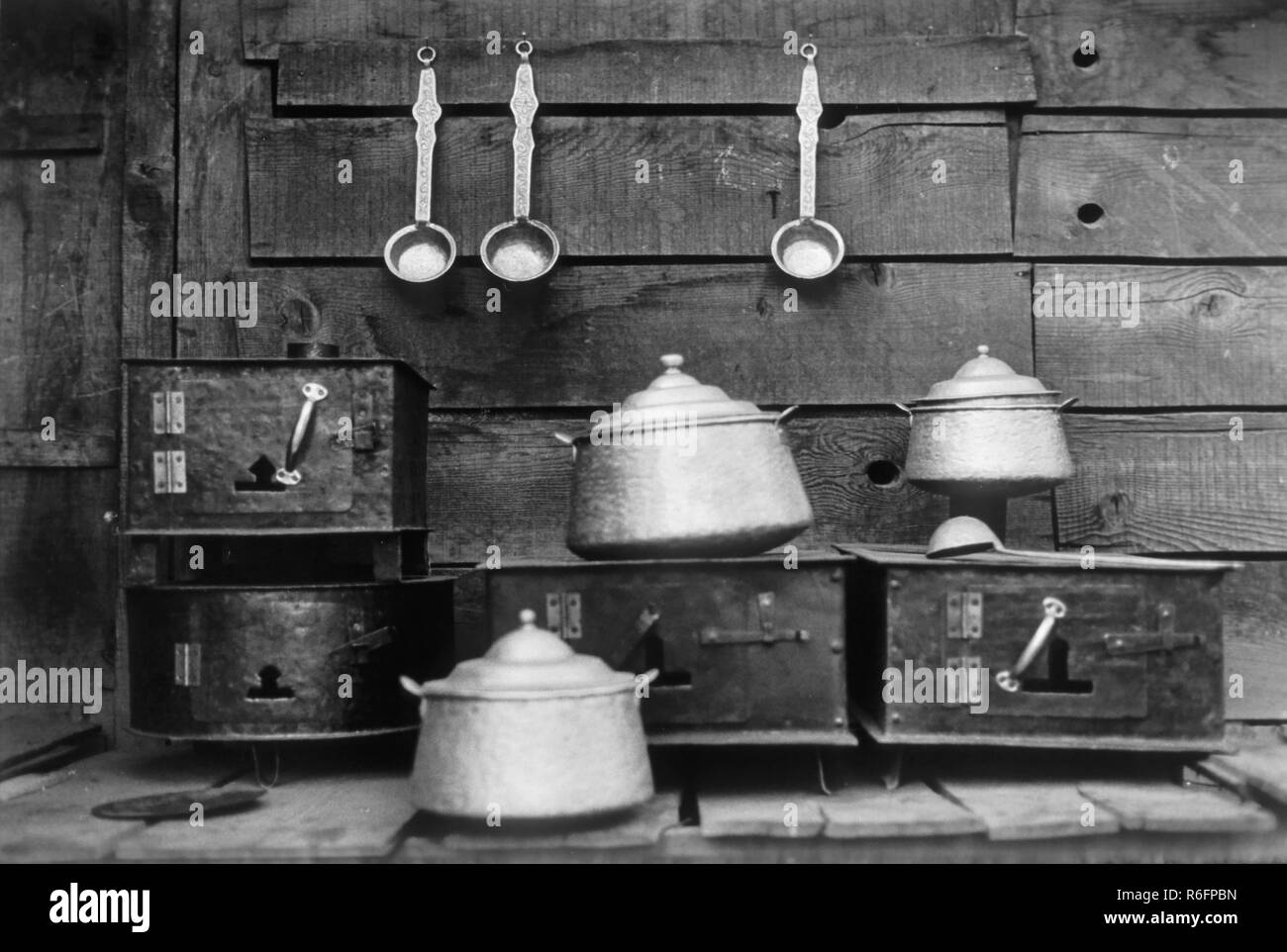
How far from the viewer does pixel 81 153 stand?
338cm

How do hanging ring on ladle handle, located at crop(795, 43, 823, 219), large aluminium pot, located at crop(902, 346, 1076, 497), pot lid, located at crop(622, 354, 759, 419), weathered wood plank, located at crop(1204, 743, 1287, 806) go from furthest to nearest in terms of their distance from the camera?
hanging ring on ladle handle, located at crop(795, 43, 823, 219)
large aluminium pot, located at crop(902, 346, 1076, 497)
pot lid, located at crop(622, 354, 759, 419)
weathered wood plank, located at crop(1204, 743, 1287, 806)

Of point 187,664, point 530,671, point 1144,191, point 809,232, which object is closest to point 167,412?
point 187,664

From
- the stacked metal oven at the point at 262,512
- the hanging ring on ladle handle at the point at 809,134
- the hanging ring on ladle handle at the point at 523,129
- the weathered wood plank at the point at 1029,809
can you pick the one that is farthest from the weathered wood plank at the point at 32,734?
the hanging ring on ladle handle at the point at 809,134

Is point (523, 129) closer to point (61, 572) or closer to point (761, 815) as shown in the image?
point (61, 572)

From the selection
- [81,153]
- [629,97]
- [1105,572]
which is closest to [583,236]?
[629,97]

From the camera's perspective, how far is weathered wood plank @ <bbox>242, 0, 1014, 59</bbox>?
11.0ft

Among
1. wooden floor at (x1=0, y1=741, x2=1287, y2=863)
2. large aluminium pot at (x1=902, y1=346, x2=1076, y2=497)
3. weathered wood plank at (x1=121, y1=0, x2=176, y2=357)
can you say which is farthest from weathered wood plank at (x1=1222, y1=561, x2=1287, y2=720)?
weathered wood plank at (x1=121, y1=0, x2=176, y2=357)

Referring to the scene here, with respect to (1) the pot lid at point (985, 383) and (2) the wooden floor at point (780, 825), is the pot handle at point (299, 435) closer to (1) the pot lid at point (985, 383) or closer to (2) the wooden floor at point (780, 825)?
(2) the wooden floor at point (780, 825)

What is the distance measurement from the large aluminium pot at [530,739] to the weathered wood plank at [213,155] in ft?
4.91

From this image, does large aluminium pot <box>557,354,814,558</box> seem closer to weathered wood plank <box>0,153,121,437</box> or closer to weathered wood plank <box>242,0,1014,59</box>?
weathered wood plank <box>242,0,1014,59</box>

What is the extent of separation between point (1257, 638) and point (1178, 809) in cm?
119

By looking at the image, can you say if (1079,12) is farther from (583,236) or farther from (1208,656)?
(1208,656)

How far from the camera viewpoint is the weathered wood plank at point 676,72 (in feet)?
10.9

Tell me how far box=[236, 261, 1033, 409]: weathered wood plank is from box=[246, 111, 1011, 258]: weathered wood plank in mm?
84
